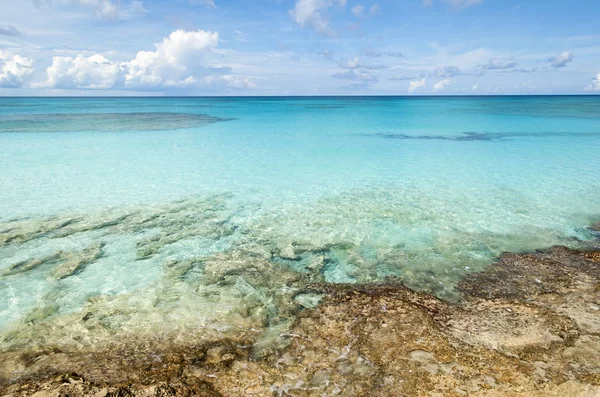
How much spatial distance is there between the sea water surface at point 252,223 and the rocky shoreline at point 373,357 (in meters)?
0.58

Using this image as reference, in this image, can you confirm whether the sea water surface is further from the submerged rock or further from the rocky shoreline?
the rocky shoreline

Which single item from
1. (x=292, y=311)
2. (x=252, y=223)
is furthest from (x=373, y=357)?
(x=252, y=223)

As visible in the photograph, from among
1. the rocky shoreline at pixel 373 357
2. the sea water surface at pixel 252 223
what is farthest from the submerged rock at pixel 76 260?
the rocky shoreline at pixel 373 357

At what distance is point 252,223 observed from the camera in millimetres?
9469

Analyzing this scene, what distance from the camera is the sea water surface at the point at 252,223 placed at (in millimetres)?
6223

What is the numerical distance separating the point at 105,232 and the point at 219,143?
48.4ft

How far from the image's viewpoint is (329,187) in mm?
13055

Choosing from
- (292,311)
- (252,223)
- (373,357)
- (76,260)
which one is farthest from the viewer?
(252,223)

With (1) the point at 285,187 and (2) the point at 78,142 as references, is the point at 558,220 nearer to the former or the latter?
(1) the point at 285,187

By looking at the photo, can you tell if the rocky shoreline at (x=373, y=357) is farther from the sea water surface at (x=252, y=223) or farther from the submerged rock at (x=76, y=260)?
the submerged rock at (x=76, y=260)

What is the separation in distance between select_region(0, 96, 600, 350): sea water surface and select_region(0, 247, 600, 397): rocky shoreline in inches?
23.0

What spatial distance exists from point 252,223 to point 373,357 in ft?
18.0

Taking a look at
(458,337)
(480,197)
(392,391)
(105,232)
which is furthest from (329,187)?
(392,391)

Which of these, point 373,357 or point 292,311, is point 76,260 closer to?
point 292,311
